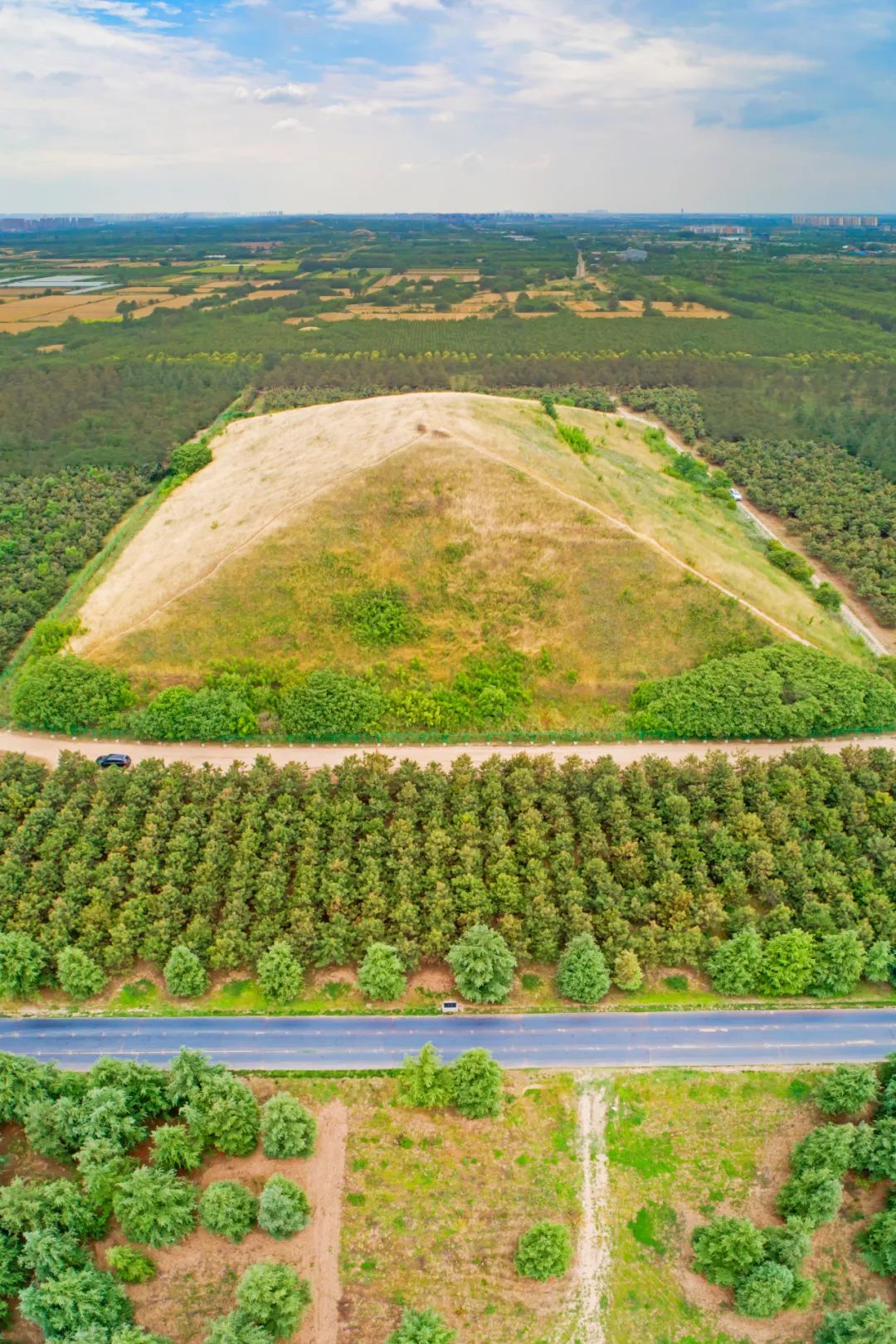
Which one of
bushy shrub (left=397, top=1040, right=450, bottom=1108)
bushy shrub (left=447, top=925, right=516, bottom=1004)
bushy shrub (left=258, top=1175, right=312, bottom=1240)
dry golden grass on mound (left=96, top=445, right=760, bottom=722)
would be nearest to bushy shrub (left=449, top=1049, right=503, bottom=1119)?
bushy shrub (left=397, top=1040, right=450, bottom=1108)

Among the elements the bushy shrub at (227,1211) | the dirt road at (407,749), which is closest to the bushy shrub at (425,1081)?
the bushy shrub at (227,1211)

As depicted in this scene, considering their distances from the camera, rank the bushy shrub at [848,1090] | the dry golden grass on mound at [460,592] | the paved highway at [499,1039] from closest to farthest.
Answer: the bushy shrub at [848,1090]
the paved highway at [499,1039]
the dry golden grass on mound at [460,592]

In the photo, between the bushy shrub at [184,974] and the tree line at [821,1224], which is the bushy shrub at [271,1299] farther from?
the tree line at [821,1224]

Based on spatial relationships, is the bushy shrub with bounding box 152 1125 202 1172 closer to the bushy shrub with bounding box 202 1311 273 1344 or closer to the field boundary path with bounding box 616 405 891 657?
the bushy shrub with bounding box 202 1311 273 1344

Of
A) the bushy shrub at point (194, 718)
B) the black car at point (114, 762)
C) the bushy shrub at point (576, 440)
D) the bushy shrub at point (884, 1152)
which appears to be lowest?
the bushy shrub at point (884, 1152)

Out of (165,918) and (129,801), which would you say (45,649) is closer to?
(129,801)

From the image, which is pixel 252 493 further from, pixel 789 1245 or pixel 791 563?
pixel 789 1245

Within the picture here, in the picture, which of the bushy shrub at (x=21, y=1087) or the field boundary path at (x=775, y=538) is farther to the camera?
the field boundary path at (x=775, y=538)
